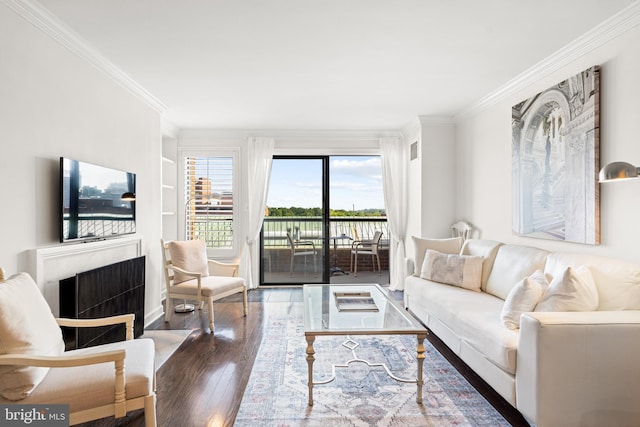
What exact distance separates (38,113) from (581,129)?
3799 mm

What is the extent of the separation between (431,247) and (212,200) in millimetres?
3330

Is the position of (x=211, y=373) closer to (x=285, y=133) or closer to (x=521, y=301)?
(x=521, y=301)

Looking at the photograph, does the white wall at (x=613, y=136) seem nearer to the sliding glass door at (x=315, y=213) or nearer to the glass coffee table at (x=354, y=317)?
the glass coffee table at (x=354, y=317)

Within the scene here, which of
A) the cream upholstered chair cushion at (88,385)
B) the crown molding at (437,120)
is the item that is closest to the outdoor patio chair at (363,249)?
the crown molding at (437,120)

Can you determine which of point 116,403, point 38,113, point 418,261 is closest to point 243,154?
point 418,261

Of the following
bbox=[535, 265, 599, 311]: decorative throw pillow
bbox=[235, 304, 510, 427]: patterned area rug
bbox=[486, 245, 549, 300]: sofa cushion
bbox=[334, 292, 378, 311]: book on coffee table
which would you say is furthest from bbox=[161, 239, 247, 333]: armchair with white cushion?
bbox=[535, 265, 599, 311]: decorative throw pillow

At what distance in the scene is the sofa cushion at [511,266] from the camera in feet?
10.3

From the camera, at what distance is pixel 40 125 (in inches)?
98.3

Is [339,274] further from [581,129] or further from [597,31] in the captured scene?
[597,31]

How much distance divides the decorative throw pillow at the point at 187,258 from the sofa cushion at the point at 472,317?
242cm

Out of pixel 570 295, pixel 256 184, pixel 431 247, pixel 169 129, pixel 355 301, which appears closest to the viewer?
pixel 570 295

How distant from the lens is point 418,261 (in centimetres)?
441

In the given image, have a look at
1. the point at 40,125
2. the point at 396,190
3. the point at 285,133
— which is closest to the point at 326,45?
the point at 40,125

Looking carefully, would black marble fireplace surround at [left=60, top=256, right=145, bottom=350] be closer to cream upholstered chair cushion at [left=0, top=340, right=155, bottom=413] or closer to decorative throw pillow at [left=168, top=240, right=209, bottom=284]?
decorative throw pillow at [left=168, top=240, right=209, bottom=284]
